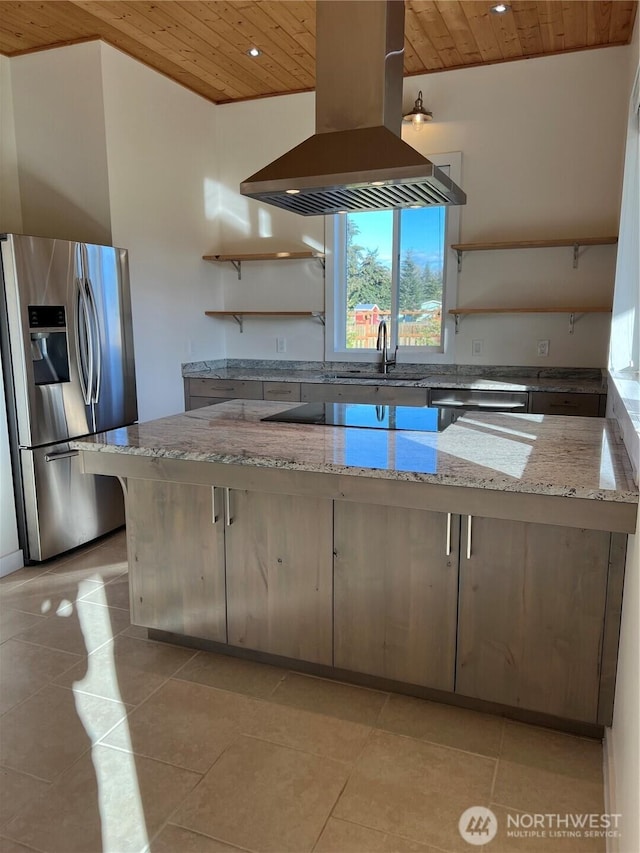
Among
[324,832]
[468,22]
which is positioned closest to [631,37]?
[468,22]

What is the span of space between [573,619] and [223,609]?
1258 millimetres

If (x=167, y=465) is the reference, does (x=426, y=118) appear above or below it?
above

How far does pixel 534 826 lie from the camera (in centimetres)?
168

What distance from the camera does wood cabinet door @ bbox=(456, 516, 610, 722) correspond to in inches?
74.9

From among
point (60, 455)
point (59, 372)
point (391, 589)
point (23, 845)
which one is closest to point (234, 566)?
point (391, 589)

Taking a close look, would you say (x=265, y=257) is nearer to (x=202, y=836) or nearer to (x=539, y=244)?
(x=539, y=244)

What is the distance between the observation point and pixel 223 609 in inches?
95.3

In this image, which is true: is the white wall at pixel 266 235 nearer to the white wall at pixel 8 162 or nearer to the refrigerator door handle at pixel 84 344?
the white wall at pixel 8 162

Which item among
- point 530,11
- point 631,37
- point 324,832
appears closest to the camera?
point 324,832

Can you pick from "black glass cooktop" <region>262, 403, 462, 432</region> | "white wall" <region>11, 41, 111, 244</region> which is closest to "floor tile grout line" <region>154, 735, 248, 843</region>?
"black glass cooktop" <region>262, 403, 462, 432</region>

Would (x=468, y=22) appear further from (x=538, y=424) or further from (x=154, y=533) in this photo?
(x=154, y=533)

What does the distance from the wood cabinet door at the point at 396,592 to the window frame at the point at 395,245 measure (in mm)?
2715

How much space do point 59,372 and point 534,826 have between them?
3.03 metres

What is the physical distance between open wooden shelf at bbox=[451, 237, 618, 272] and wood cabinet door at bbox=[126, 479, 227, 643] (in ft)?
9.20
